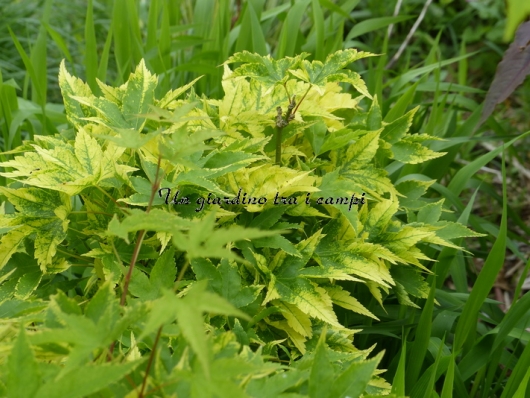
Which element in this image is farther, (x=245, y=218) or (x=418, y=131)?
(x=418, y=131)

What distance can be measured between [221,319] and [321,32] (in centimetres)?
97

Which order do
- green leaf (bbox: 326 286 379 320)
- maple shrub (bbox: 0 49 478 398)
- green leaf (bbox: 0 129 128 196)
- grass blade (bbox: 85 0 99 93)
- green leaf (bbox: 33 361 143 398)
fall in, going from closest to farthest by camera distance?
1. green leaf (bbox: 33 361 143 398)
2. maple shrub (bbox: 0 49 478 398)
3. green leaf (bbox: 0 129 128 196)
4. green leaf (bbox: 326 286 379 320)
5. grass blade (bbox: 85 0 99 93)

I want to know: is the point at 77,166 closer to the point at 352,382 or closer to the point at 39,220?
the point at 39,220

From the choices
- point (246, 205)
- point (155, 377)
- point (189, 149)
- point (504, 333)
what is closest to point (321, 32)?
point (246, 205)

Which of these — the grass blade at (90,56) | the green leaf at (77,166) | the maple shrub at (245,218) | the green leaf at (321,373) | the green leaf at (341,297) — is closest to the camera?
the green leaf at (321,373)

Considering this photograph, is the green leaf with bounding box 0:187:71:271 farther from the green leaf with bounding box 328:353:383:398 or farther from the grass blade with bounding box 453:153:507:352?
the grass blade with bounding box 453:153:507:352

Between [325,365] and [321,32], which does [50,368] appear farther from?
[321,32]

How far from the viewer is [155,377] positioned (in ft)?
1.85

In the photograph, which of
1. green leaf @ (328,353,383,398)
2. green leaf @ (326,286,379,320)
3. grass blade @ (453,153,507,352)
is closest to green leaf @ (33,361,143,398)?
green leaf @ (328,353,383,398)

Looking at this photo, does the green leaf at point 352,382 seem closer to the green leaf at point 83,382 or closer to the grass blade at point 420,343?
the green leaf at point 83,382

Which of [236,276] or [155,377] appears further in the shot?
[236,276]

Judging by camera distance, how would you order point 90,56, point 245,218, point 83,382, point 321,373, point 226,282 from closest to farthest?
point 83,382 < point 321,373 < point 226,282 < point 245,218 < point 90,56

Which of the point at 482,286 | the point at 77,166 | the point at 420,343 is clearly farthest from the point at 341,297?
the point at 77,166

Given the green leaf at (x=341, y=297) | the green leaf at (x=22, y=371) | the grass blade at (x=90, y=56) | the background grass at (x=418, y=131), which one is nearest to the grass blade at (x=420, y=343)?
the background grass at (x=418, y=131)
